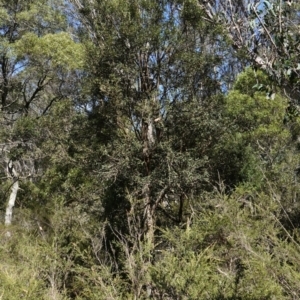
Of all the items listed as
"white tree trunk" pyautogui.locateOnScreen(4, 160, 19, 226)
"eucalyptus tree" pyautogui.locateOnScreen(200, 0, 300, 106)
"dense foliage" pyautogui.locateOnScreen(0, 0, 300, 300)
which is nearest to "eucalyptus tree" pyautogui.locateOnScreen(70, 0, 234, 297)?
"dense foliage" pyautogui.locateOnScreen(0, 0, 300, 300)

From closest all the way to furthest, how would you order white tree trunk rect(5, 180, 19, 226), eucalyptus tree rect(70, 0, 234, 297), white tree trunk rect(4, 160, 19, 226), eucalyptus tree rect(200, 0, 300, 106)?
eucalyptus tree rect(200, 0, 300, 106), eucalyptus tree rect(70, 0, 234, 297), white tree trunk rect(5, 180, 19, 226), white tree trunk rect(4, 160, 19, 226)

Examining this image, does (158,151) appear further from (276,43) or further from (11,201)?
(11,201)

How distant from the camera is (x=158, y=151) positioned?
8141 mm

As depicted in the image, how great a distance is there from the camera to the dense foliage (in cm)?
370

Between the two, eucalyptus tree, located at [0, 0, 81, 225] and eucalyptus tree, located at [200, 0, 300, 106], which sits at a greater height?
eucalyptus tree, located at [0, 0, 81, 225]

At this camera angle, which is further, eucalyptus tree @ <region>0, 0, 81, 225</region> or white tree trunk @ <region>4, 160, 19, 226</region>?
white tree trunk @ <region>4, 160, 19, 226</region>

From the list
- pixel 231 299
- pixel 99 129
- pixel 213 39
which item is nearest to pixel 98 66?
pixel 99 129

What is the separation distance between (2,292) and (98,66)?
4955 millimetres

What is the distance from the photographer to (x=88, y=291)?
4594 millimetres

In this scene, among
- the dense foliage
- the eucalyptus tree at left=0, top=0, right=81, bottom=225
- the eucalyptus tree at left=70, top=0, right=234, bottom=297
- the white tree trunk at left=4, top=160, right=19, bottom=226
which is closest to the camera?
the dense foliage

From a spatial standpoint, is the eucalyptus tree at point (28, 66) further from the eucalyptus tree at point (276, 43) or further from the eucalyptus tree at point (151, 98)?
the eucalyptus tree at point (276, 43)

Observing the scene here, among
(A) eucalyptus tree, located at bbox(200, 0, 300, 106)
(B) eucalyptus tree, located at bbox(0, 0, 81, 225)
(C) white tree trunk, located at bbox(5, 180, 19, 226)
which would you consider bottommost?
(C) white tree trunk, located at bbox(5, 180, 19, 226)

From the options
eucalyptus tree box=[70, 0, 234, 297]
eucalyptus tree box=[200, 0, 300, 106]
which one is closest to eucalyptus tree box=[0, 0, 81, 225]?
eucalyptus tree box=[70, 0, 234, 297]

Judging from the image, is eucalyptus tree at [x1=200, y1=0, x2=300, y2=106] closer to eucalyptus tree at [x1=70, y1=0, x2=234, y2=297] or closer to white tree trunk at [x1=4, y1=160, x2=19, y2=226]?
eucalyptus tree at [x1=70, y1=0, x2=234, y2=297]
